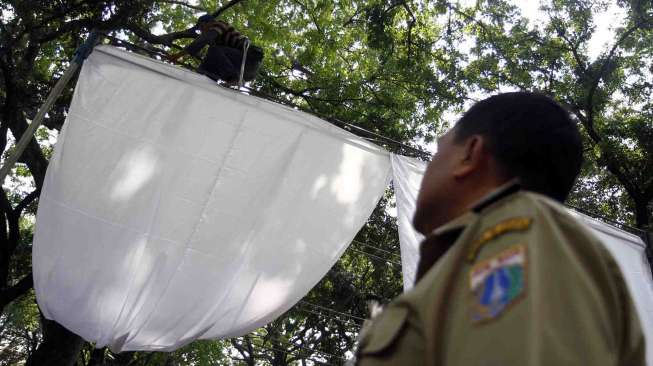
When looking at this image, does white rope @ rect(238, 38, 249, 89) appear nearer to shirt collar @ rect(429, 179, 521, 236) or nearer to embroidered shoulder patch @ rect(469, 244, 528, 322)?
shirt collar @ rect(429, 179, 521, 236)

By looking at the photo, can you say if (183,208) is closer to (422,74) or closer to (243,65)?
(243,65)

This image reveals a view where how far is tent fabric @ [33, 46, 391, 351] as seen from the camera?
11.4 feet

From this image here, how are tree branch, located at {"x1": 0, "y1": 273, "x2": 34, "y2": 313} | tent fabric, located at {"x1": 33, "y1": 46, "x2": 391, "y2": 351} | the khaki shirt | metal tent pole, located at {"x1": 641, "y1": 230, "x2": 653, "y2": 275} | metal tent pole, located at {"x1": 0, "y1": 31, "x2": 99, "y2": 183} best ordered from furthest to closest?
tree branch, located at {"x1": 0, "y1": 273, "x2": 34, "y2": 313} → metal tent pole, located at {"x1": 641, "y1": 230, "x2": 653, "y2": 275} → tent fabric, located at {"x1": 33, "y1": 46, "x2": 391, "y2": 351} → metal tent pole, located at {"x1": 0, "y1": 31, "x2": 99, "y2": 183} → the khaki shirt

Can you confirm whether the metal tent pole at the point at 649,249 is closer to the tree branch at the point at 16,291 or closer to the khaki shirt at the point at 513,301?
the khaki shirt at the point at 513,301

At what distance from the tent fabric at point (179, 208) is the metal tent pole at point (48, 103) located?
3.2 inches

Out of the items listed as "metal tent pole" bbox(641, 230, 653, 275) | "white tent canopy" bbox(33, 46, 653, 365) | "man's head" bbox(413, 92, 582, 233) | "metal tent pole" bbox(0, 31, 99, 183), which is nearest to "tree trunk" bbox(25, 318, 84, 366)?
"white tent canopy" bbox(33, 46, 653, 365)

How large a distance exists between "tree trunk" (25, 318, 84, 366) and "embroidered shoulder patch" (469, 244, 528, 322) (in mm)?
7365

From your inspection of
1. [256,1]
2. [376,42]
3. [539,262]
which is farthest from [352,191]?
[256,1]

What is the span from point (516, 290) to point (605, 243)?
3.73 meters

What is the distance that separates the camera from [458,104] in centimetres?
916

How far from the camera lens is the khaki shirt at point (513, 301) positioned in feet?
1.94

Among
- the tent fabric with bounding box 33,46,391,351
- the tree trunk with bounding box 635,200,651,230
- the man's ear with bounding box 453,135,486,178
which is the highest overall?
the tree trunk with bounding box 635,200,651,230

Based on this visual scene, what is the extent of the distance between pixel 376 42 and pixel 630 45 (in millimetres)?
4751

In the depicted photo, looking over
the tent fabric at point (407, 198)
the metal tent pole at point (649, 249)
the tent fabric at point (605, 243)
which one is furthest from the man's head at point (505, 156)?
the metal tent pole at point (649, 249)
